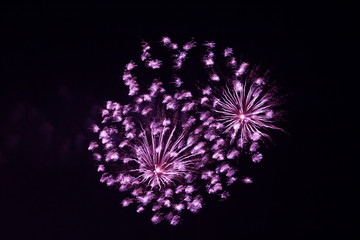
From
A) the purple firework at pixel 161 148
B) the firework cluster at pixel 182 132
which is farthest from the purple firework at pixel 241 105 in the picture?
the purple firework at pixel 161 148

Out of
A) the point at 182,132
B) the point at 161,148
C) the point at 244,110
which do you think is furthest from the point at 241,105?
the point at 161,148

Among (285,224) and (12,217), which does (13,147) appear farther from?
(285,224)

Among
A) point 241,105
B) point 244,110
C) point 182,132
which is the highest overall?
point 182,132

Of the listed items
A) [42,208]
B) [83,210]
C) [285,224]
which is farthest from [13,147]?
[285,224]

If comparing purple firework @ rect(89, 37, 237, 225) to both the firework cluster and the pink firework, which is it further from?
the pink firework

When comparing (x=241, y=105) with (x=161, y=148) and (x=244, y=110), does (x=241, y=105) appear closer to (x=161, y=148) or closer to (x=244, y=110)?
(x=244, y=110)

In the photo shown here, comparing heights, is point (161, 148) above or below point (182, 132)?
below

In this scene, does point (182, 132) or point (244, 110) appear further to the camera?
point (182, 132)

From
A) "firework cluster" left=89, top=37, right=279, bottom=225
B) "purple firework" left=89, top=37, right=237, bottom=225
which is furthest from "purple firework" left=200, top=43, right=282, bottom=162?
"purple firework" left=89, top=37, right=237, bottom=225
